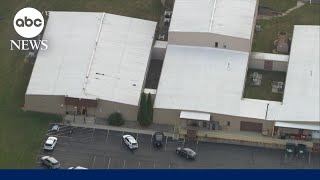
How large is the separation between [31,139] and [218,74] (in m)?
19.2

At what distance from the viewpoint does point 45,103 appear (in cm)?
7225

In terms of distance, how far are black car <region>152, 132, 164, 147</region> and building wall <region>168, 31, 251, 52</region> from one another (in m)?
11.0

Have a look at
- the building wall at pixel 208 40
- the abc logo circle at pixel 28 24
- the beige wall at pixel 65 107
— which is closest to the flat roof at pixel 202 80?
the building wall at pixel 208 40

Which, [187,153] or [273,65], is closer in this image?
[187,153]

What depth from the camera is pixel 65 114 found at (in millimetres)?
72500

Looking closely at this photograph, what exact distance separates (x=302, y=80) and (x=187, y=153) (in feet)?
46.6

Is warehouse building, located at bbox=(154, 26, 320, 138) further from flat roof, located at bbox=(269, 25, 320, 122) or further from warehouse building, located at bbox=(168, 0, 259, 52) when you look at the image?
warehouse building, located at bbox=(168, 0, 259, 52)

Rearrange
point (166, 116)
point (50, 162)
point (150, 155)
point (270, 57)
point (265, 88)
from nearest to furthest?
point (50, 162) < point (150, 155) < point (166, 116) < point (265, 88) < point (270, 57)

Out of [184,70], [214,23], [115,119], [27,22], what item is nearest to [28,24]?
[27,22]

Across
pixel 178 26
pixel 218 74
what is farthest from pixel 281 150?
pixel 178 26

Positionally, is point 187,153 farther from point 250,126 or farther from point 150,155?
Result: point 250,126

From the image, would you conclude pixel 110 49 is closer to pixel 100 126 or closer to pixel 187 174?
pixel 100 126

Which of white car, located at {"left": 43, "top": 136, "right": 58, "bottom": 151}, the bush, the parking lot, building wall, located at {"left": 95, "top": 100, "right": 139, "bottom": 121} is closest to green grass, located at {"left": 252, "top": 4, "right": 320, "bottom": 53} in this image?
the parking lot

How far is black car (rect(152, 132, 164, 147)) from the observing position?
6868 cm
